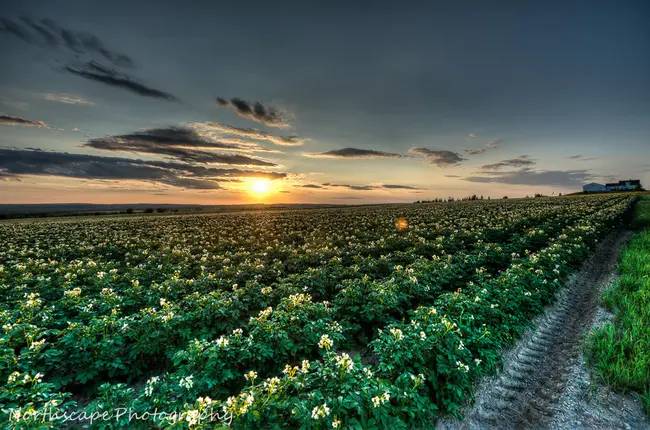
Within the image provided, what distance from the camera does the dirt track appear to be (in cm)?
554

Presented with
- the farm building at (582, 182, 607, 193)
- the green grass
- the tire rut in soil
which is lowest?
the tire rut in soil

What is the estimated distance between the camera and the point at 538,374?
7039 millimetres

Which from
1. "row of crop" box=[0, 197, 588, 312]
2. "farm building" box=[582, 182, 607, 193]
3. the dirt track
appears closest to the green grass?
the dirt track

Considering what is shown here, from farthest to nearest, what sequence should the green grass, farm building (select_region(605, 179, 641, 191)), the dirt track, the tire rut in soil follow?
farm building (select_region(605, 179, 641, 191)) < the green grass < the tire rut in soil < the dirt track

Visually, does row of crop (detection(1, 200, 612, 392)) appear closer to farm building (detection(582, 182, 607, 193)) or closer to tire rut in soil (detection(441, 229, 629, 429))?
tire rut in soil (detection(441, 229, 629, 429))

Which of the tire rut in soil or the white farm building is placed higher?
the white farm building

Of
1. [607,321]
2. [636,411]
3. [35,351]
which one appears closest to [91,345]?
[35,351]

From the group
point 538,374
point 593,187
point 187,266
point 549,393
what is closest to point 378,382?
point 549,393

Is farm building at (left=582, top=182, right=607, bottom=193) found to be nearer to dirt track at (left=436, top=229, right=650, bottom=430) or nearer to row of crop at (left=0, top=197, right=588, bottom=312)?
row of crop at (left=0, top=197, right=588, bottom=312)

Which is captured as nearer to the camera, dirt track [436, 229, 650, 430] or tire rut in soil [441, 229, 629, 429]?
dirt track [436, 229, 650, 430]

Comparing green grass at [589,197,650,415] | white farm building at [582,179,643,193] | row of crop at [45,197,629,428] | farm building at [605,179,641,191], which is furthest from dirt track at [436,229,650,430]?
farm building at [605,179,641,191]

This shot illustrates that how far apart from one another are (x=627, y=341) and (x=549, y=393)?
9.53ft

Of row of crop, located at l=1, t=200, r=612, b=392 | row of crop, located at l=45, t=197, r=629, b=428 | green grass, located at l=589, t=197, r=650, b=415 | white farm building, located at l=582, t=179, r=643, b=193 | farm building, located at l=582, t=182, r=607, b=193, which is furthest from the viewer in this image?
farm building, located at l=582, t=182, r=607, b=193

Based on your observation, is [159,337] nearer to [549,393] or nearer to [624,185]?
[549,393]
